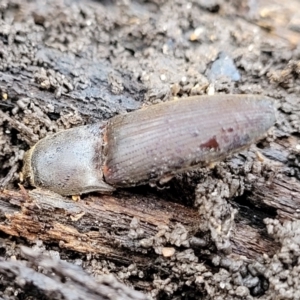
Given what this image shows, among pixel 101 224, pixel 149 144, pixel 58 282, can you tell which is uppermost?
pixel 149 144

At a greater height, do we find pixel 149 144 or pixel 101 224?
pixel 149 144

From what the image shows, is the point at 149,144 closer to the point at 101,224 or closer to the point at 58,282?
the point at 101,224

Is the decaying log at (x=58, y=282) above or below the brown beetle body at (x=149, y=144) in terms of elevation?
below

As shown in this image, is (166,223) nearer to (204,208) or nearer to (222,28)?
(204,208)


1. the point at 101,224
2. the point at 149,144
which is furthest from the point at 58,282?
the point at 149,144

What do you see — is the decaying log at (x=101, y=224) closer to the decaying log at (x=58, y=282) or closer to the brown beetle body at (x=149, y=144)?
the brown beetle body at (x=149, y=144)

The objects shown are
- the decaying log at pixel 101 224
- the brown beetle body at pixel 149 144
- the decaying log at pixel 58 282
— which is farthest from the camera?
the decaying log at pixel 101 224

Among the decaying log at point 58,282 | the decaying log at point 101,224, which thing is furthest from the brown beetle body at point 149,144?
the decaying log at point 58,282

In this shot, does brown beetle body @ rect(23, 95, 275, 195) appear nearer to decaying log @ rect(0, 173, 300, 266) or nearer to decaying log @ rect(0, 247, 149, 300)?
decaying log @ rect(0, 173, 300, 266)

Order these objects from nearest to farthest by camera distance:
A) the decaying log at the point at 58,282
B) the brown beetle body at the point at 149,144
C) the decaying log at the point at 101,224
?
the decaying log at the point at 58,282 < the brown beetle body at the point at 149,144 < the decaying log at the point at 101,224
